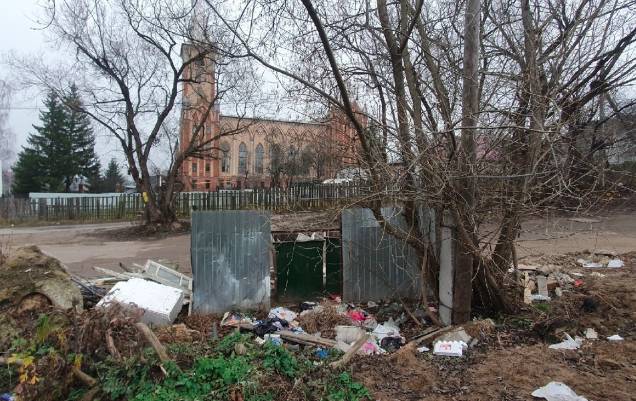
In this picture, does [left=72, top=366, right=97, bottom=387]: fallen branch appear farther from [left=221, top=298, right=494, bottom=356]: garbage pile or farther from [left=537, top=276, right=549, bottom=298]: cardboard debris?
[left=537, top=276, right=549, bottom=298]: cardboard debris

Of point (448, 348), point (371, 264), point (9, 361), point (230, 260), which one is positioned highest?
point (230, 260)

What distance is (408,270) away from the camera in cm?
756

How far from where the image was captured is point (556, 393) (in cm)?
372

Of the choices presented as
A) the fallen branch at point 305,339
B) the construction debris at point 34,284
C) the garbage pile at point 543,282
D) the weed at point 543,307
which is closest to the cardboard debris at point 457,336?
the fallen branch at point 305,339

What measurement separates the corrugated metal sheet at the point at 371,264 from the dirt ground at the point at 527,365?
6.06ft

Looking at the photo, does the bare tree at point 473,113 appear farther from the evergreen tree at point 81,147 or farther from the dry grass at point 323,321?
the evergreen tree at point 81,147

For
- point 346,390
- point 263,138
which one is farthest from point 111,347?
point 263,138

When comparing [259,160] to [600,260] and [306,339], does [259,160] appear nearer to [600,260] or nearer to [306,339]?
[600,260]

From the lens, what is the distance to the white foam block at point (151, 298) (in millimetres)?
6219

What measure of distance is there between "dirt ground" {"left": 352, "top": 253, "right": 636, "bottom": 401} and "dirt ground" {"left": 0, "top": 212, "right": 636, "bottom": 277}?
47.7 inches

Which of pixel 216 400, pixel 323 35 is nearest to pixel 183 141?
pixel 323 35

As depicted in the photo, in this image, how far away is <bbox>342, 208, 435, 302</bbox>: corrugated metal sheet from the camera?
7520 millimetres

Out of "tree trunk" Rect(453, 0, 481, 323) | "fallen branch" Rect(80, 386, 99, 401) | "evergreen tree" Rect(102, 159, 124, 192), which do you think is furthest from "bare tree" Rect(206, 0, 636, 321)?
"evergreen tree" Rect(102, 159, 124, 192)

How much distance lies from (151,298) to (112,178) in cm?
5385
